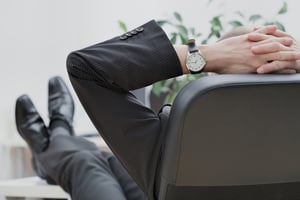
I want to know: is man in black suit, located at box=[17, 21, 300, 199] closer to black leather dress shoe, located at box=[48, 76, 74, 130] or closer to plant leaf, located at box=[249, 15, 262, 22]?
black leather dress shoe, located at box=[48, 76, 74, 130]

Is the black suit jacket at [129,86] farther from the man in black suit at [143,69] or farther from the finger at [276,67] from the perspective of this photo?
the finger at [276,67]

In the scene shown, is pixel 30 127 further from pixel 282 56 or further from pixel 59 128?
pixel 282 56

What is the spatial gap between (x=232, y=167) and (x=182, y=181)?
0.30ft

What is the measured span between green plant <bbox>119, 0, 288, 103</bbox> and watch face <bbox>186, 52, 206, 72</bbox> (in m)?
1.27

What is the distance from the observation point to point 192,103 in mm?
792

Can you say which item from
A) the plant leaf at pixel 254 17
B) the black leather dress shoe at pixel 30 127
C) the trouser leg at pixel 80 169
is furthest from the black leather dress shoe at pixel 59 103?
the plant leaf at pixel 254 17

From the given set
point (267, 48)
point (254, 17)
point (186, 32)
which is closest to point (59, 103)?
point (186, 32)

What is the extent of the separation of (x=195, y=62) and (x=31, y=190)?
1.05 metres

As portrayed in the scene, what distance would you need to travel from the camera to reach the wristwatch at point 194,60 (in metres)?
0.94

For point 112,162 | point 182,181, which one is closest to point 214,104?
point 182,181

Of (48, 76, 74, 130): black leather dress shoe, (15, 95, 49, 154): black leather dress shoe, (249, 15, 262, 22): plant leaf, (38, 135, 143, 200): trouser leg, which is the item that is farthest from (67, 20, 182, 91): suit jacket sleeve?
(249, 15, 262, 22): plant leaf

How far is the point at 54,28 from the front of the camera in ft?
9.15

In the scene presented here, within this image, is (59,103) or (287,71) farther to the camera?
(59,103)

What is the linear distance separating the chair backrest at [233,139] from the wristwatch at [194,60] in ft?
0.39
